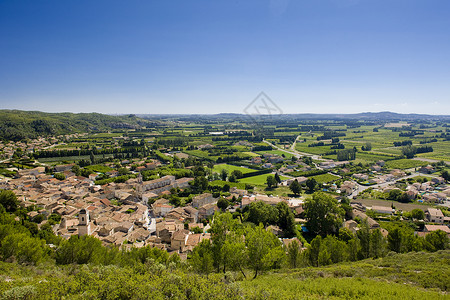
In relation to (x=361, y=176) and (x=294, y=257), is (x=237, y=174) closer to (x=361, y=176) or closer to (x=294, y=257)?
(x=361, y=176)

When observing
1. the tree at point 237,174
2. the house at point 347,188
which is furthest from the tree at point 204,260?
the house at point 347,188

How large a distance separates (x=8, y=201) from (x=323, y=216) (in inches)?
1630

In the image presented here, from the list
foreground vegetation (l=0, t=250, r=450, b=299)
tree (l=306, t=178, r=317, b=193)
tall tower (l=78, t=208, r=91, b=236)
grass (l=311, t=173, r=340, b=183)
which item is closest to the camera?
foreground vegetation (l=0, t=250, r=450, b=299)

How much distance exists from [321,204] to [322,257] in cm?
1255

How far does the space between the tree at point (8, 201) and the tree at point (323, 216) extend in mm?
39256

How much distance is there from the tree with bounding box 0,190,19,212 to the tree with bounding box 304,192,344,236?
1546 inches

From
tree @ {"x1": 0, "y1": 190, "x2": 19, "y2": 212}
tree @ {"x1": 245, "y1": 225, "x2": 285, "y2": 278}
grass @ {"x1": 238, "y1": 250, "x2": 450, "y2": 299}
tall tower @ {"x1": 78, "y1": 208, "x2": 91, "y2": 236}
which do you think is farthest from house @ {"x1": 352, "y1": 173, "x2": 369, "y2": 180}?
tree @ {"x1": 0, "y1": 190, "x2": 19, "y2": 212}

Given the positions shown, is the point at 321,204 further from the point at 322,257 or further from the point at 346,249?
the point at 322,257

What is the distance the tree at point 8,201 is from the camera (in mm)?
28439

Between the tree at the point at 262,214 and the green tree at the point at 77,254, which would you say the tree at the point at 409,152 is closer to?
the tree at the point at 262,214

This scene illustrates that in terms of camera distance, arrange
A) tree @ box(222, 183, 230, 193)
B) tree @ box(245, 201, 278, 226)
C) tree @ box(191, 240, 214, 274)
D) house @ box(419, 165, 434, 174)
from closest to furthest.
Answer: tree @ box(191, 240, 214, 274) → tree @ box(245, 201, 278, 226) → tree @ box(222, 183, 230, 193) → house @ box(419, 165, 434, 174)

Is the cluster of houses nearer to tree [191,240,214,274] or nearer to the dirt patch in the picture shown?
the dirt patch

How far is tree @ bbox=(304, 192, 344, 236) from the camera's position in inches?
1152

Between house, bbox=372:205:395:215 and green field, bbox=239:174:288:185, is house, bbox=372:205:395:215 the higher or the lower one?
the lower one
